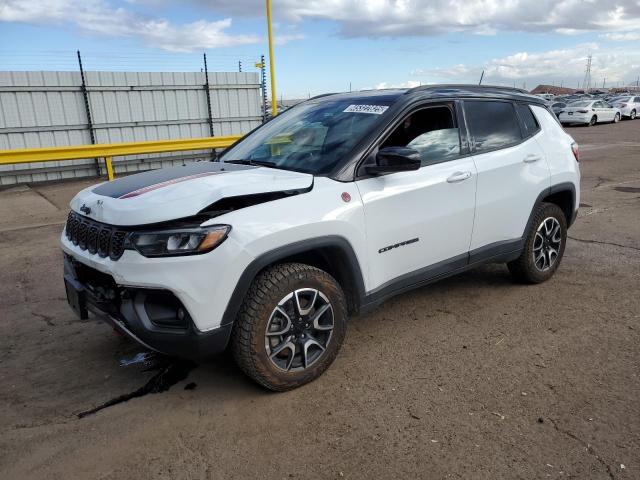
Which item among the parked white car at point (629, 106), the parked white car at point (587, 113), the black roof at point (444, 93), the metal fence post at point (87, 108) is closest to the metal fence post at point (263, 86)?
the metal fence post at point (87, 108)

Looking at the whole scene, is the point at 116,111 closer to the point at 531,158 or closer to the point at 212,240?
the point at 531,158

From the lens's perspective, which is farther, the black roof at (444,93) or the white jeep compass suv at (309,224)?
the black roof at (444,93)

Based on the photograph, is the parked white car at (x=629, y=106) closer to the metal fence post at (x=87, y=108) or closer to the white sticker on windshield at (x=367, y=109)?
the metal fence post at (x=87, y=108)

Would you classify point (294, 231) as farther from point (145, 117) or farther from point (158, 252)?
point (145, 117)

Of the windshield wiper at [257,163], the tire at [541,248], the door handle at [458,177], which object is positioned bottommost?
the tire at [541,248]

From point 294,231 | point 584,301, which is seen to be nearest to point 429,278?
point 294,231

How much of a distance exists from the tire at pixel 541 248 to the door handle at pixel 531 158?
421 millimetres

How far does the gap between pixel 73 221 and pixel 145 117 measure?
1203cm

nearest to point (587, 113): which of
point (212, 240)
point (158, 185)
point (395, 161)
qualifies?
point (395, 161)

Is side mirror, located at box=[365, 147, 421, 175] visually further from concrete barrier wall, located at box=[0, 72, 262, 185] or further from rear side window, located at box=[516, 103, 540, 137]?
concrete barrier wall, located at box=[0, 72, 262, 185]

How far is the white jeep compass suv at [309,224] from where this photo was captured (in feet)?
9.30

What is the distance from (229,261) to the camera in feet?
9.24

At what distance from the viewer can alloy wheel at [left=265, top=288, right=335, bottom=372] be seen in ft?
10.2

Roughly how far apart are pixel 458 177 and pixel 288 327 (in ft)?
5.64
